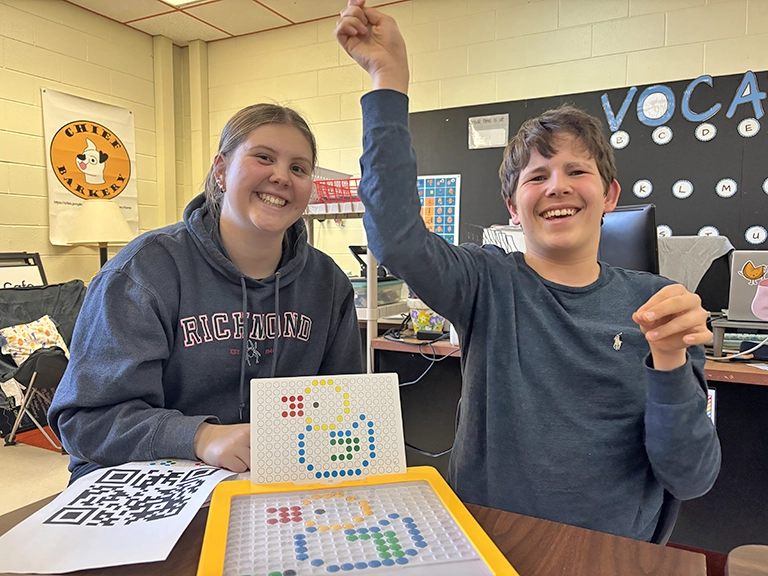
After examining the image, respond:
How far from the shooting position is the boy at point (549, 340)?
2.66 ft

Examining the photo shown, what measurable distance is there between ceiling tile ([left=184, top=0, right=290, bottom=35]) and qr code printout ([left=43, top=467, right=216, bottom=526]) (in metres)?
3.59

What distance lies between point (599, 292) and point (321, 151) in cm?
325

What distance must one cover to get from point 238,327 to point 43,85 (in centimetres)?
340

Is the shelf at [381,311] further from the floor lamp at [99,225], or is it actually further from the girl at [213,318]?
the floor lamp at [99,225]

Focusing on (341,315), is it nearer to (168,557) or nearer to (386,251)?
(386,251)

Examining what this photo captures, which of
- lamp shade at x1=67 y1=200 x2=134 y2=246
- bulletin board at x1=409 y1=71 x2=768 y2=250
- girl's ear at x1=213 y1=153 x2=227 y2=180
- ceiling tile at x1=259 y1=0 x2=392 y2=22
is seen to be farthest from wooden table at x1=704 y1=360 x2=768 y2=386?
lamp shade at x1=67 y1=200 x2=134 y2=246

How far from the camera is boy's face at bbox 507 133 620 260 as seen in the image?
3.12ft

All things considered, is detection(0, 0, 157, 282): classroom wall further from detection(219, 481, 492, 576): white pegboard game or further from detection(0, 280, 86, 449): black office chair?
detection(219, 481, 492, 576): white pegboard game

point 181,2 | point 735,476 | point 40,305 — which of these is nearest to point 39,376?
point 40,305

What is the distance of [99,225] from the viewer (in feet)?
11.4

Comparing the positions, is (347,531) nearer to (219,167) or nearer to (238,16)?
(219,167)

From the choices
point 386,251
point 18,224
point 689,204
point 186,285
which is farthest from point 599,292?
point 18,224

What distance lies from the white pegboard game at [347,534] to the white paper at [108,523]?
0.26 ft

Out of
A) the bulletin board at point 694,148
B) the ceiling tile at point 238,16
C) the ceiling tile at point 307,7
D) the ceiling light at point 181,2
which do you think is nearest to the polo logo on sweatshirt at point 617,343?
the bulletin board at point 694,148
